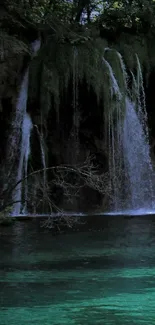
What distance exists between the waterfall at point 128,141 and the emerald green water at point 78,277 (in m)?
6.05

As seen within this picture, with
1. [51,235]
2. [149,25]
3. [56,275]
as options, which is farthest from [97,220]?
[149,25]

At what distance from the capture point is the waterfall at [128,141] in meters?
16.7

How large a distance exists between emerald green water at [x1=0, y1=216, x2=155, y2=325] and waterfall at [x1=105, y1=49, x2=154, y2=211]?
238 inches

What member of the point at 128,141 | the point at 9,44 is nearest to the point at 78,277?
the point at 9,44

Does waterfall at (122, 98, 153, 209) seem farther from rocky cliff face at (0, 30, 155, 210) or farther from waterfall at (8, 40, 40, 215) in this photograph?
waterfall at (8, 40, 40, 215)

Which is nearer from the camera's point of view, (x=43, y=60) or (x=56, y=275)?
(x=56, y=275)

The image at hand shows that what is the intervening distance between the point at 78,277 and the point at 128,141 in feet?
36.6

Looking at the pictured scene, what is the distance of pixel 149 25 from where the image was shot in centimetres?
1830

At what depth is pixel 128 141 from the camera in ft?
57.4

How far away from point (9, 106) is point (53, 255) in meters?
9.23

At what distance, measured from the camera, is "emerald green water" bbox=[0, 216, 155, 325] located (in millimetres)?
4949

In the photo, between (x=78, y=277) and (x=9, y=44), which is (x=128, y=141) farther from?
(x=78, y=277)

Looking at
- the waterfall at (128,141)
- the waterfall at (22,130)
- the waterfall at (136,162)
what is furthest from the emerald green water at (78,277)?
the waterfall at (136,162)

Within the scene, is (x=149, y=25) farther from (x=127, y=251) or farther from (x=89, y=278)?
(x=89, y=278)
